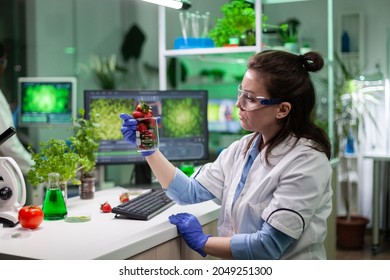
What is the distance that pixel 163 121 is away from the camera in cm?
269

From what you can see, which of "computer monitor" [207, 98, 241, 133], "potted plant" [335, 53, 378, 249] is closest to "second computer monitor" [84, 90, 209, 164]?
"computer monitor" [207, 98, 241, 133]

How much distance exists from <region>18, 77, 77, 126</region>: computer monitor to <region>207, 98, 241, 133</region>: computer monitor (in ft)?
4.47

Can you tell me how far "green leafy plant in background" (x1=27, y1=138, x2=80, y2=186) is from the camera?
2033 millimetres

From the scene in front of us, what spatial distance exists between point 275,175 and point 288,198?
0.09 m

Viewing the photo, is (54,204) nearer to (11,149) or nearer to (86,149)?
(86,149)

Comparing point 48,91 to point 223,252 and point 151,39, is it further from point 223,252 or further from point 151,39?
point 151,39

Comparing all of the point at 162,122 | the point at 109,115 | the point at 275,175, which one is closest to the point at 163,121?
the point at 162,122

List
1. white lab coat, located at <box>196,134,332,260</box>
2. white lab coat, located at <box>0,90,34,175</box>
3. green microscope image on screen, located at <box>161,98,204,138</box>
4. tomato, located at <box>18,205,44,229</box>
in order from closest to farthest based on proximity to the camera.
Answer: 1. white lab coat, located at <box>196,134,332,260</box>
2. tomato, located at <box>18,205,44,229</box>
3. green microscope image on screen, located at <box>161,98,204,138</box>
4. white lab coat, located at <box>0,90,34,175</box>

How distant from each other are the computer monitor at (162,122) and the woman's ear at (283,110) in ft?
3.30

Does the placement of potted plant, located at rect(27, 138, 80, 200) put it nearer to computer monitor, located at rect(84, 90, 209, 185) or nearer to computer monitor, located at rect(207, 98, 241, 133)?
computer monitor, located at rect(84, 90, 209, 185)

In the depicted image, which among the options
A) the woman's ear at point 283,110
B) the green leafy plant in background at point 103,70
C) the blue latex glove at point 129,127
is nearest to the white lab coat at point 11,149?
the blue latex glove at point 129,127

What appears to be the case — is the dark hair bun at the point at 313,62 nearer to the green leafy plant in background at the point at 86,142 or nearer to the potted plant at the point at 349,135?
the green leafy plant in background at the point at 86,142

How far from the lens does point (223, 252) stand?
1.71 m

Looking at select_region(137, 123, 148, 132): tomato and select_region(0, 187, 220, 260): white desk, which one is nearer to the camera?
select_region(0, 187, 220, 260): white desk
